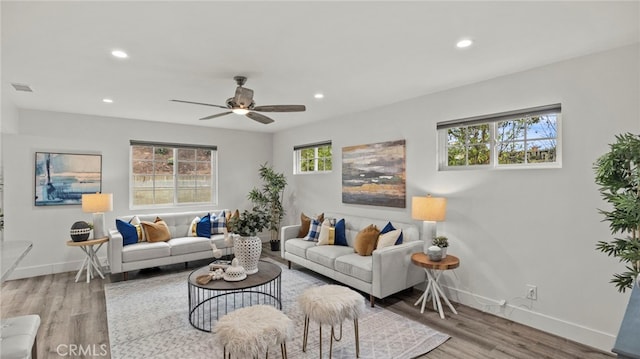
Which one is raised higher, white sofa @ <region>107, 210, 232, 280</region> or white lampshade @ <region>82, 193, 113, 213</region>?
white lampshade @ <region>82, 193, 113, 213</region>

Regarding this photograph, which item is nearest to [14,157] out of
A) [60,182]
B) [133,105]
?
[60,182]

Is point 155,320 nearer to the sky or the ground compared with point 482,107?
nearer to the ground

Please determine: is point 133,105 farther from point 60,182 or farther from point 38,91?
point 60,182

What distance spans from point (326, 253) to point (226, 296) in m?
1.34

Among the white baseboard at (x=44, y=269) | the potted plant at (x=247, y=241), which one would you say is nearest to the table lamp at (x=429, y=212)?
the potted plant at (x=247, y=241)

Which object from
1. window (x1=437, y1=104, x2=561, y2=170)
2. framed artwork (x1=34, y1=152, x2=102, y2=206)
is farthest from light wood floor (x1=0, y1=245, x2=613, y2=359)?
window (x1=437, y1=104, x2=561, y2=170)

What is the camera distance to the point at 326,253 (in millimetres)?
4121

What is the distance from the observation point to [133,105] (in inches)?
171

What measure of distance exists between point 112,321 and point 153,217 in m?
2.26

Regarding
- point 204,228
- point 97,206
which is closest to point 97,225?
point 97,206

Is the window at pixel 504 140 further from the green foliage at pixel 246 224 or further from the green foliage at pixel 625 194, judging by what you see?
the green foliage at pixel 246 224

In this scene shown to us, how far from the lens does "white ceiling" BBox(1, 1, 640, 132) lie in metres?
1.96

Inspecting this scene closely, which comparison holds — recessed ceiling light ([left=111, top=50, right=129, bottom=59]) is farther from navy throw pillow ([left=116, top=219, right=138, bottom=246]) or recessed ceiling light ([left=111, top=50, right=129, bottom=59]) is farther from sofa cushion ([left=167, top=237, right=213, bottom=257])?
sofa cushion ([left=167, top=237, right=213, bottom=257])

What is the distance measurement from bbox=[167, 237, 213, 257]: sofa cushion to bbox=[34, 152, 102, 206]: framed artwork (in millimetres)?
1593
